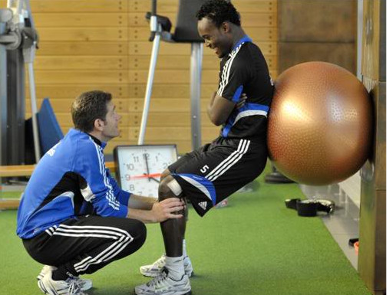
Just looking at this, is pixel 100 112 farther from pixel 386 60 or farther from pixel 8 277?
pixel 386 60

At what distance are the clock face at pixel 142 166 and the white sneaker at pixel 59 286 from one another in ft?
6.85

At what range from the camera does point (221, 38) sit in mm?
3371

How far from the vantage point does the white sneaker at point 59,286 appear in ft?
10.3

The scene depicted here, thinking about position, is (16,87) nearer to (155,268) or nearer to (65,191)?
(155,268)

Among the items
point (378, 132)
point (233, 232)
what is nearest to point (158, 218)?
point (378, 132)

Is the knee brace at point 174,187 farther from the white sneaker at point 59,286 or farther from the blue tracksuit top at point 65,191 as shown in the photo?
the white sneaker at point 59,286

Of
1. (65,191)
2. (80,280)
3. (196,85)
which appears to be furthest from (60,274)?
(196,85)

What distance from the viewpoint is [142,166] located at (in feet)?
17.7

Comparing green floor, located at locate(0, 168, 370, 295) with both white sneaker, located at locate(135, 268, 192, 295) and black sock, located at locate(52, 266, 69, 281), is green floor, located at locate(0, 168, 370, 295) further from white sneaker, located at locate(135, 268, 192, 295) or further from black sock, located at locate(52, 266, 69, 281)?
black sock, located at locate(52, 266, 69, 281)

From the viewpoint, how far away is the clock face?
5.31m

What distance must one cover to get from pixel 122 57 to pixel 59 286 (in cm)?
491

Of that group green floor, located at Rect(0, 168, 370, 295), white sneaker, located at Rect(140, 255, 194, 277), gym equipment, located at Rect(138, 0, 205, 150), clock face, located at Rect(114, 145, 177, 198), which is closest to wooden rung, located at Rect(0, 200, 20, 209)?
green floor, located at Rect(0, 168, 370, 295)

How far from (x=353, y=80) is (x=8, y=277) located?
1.89 m

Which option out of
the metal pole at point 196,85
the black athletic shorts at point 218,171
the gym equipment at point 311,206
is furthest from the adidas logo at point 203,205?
the metal pole at point 196,85
